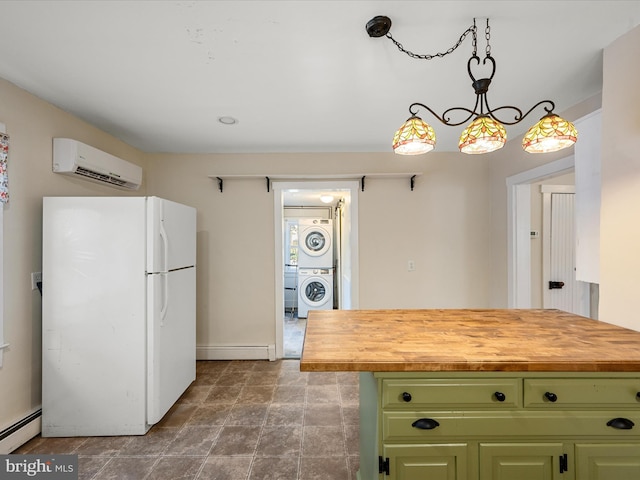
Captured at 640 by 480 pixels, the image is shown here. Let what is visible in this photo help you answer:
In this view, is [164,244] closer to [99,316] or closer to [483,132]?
[99,316]

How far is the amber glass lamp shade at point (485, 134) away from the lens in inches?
48.4

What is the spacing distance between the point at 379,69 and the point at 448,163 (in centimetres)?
186

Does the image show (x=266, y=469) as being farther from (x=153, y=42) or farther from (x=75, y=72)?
(x=75, y=72)

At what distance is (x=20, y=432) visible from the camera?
74.7 inches

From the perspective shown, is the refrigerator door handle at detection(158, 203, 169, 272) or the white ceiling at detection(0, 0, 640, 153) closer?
the white ceiling at detection(0, 0, 640, 153)

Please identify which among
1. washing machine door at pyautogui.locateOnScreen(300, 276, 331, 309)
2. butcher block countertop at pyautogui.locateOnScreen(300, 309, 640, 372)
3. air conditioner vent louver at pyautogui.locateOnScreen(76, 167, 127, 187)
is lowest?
washing machine door at pyautogui.locateOnScreen(300, 276, 331, 309)

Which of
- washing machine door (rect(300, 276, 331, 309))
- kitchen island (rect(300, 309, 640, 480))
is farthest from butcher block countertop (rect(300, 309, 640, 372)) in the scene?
washing machine door (rect(300, 276, 331, 309))

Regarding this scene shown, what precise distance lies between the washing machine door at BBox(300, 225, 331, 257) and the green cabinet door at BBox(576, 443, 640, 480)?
14.7 feet

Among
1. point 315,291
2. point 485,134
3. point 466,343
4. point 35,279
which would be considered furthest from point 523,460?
point 315,291

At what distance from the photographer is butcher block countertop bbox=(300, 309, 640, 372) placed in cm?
108

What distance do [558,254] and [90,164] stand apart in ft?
14.7

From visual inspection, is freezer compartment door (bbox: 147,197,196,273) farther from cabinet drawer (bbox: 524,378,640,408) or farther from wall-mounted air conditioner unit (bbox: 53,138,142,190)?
cabinet drawer (bbox: 524,378,640,408)

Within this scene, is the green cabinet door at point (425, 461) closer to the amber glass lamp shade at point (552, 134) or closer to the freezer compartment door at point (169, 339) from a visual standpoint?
the amber glass lamp shade at point (552, 134)

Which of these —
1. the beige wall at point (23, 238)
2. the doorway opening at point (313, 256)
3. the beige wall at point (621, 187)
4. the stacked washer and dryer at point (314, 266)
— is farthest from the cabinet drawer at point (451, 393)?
the stacked washer and dryer at point (314, 266)
